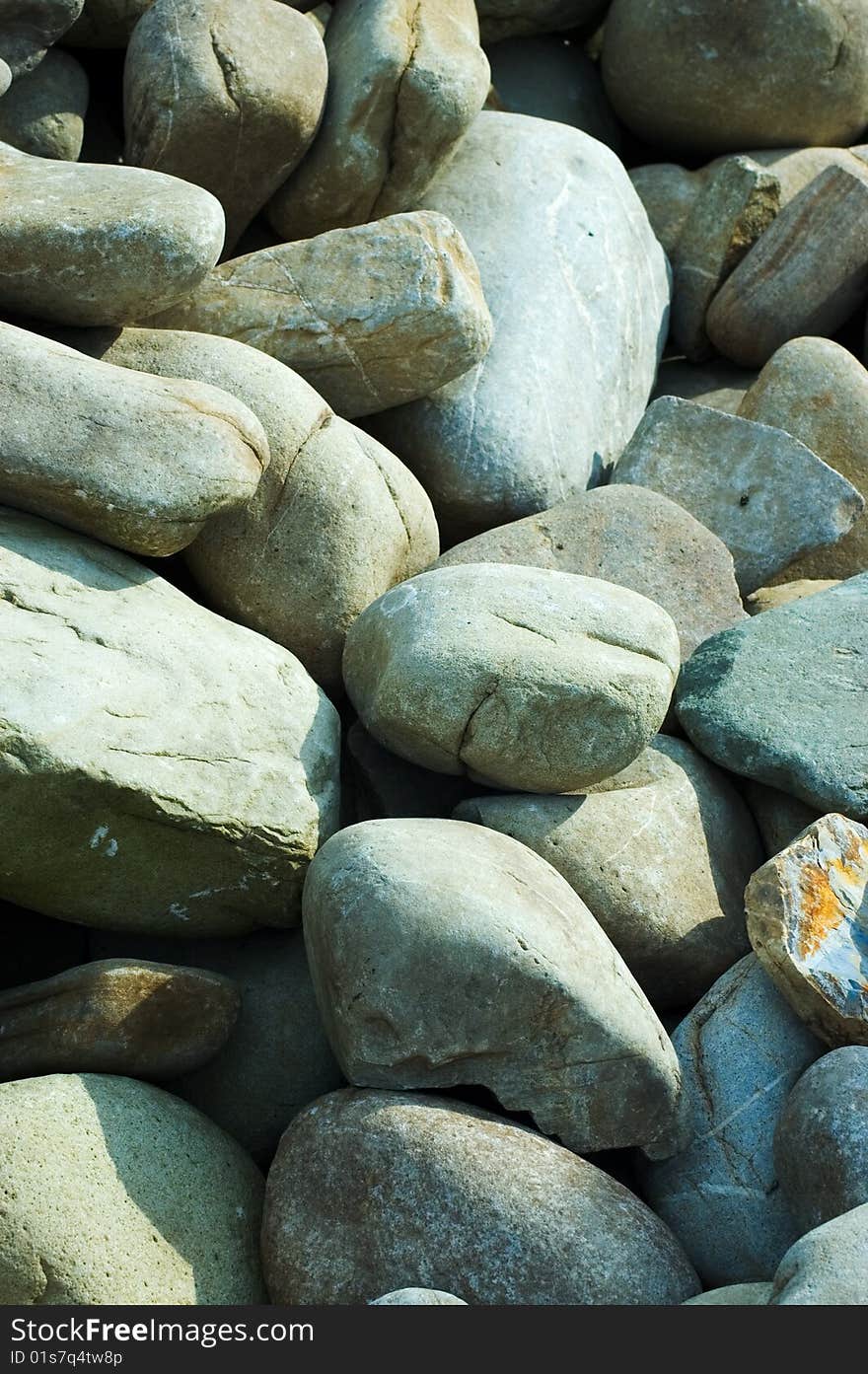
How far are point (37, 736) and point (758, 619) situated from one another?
6.14 ft

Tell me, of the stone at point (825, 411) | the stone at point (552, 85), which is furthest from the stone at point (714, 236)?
the stone at point (825, 411)

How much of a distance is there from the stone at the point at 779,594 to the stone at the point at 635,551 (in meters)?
0.25

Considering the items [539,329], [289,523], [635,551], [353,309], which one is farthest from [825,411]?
[289,523]

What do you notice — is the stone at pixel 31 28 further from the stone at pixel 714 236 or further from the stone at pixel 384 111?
the stone at pixel 714 236

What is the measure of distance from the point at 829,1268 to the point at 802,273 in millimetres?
3604

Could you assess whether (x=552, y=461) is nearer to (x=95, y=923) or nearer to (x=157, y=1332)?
(x=95, y=923)

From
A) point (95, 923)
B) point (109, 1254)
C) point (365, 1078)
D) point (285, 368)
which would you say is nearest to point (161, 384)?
point (285, 368)

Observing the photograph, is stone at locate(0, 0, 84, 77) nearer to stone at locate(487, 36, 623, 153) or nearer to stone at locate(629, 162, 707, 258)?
stone at locate(487, 36, 623, 153)

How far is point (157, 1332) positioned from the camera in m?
2.66

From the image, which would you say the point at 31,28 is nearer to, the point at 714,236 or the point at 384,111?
the point at 384,111

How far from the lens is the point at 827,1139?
293cm

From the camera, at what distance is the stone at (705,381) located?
5418mm

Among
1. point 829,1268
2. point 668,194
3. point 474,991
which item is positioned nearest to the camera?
point 829,1268

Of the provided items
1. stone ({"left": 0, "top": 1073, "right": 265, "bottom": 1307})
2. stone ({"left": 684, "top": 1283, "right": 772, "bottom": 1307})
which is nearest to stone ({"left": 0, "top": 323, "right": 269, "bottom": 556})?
stone ({"left": 0, "top": 1073, "right": 265, "bottom": 1307})
